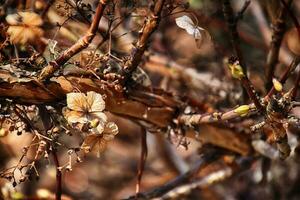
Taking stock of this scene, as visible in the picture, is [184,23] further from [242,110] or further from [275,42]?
[275,42]

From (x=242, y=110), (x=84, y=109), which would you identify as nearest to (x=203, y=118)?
(x=242, y=110)

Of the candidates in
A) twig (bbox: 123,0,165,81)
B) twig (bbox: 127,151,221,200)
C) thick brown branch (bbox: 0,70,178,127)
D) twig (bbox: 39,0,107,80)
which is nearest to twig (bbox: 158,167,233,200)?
twig (bbox: 127,151,221,200)

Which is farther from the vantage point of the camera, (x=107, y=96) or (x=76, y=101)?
(x=107, y=96)

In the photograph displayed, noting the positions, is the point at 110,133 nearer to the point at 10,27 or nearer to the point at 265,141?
the point at 10,27

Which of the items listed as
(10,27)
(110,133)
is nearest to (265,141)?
(110,133)

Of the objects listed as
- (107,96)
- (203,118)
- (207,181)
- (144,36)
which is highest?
(144,36)

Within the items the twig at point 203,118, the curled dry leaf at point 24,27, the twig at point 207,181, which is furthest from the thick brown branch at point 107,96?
the twig at point 207,181
